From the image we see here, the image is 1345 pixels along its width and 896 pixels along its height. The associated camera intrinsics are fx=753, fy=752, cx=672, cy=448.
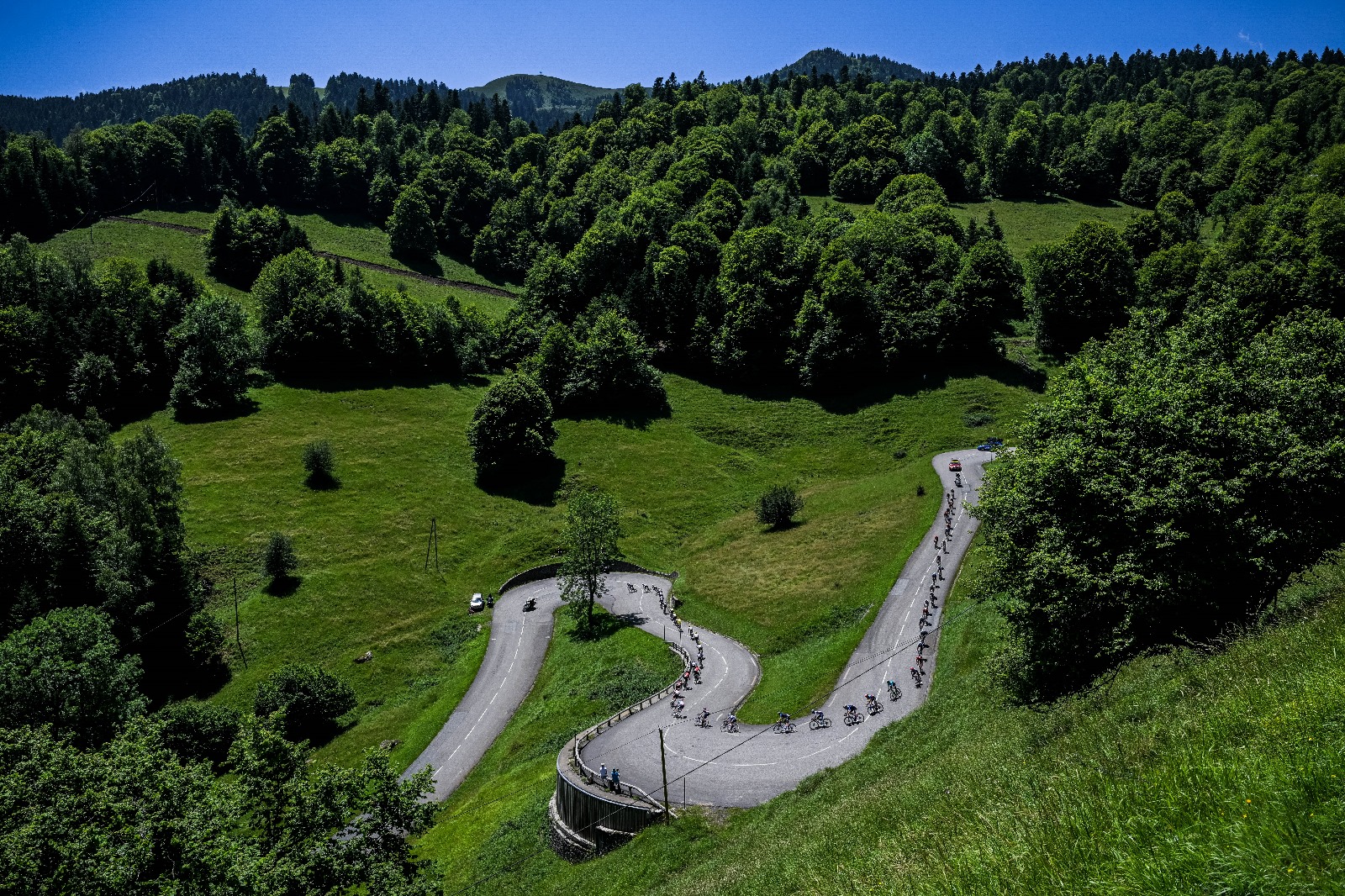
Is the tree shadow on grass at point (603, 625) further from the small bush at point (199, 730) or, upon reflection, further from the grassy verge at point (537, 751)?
the small bush at point (199, 730)

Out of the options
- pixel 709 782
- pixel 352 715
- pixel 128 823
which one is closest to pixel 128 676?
pixel 352 715

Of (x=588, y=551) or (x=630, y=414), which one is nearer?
(x=588, y=551)

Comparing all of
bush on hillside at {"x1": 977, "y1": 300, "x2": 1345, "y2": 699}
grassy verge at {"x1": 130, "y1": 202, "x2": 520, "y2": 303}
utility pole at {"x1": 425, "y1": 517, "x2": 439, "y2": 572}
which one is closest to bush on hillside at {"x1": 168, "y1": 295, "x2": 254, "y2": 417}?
utility pole at {"x1": 425, "y1": 517, "x2": 439, "y2": 572}

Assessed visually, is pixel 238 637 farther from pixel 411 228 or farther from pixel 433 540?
pixel 411 228

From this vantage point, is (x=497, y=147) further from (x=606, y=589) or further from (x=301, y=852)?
(x=301, y=852)

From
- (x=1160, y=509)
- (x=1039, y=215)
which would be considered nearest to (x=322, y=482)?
(x=1160, y=509)

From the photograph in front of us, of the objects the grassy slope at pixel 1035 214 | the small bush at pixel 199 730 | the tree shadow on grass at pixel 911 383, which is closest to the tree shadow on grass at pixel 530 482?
the tree shadow on grass at pixel 911 383
